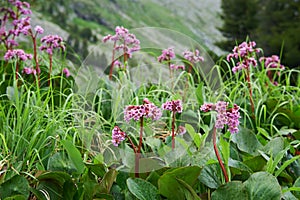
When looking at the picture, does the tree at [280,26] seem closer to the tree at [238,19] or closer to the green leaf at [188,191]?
the tree at [238,19]

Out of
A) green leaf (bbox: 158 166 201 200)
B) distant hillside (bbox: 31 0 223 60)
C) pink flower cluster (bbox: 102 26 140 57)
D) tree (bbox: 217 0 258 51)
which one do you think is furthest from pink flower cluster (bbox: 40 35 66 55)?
tree (bbox: 217 0 258 51)

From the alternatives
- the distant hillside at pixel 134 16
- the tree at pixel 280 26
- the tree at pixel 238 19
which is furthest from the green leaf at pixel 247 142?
the tree at pixel 238 19

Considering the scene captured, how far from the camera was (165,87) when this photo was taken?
1.61m

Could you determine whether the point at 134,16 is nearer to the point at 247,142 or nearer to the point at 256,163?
the point at 247,142

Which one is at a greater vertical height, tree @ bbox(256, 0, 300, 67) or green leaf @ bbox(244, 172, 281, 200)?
tree @ bbox(256, 0, 300, 67)

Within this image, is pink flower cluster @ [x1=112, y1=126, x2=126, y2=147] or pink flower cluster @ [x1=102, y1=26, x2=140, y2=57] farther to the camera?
pink flower cluster @ [x1=102, y1=26, x2=140, y2=57]

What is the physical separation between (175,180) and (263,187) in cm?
18

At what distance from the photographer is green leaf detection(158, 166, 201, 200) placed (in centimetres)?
90

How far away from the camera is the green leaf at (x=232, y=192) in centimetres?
85

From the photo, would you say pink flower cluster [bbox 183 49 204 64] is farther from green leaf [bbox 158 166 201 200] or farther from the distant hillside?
the distant hillside

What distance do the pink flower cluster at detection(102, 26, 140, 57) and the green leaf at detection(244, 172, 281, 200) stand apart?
73 cm

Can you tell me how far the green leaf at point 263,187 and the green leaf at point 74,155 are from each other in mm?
375

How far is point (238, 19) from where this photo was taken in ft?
60.7

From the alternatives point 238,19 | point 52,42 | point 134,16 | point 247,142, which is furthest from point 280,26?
point 247,142
